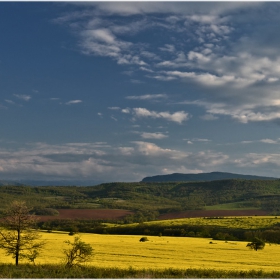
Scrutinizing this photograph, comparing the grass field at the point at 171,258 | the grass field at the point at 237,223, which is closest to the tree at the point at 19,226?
the grass field at the point at 171,258

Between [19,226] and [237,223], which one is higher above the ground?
[19,226]

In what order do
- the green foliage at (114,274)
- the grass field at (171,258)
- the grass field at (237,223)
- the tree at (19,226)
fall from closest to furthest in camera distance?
the green foliage at (114,274)
the tree at (19,226)
the grass field at (171,258)
the grass field at (237,223)

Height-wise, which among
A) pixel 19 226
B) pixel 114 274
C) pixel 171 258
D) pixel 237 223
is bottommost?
pixel 237 223

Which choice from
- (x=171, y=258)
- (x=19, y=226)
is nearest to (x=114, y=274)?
(x=19, y=226)

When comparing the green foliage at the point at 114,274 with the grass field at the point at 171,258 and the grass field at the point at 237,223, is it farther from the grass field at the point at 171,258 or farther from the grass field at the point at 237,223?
the grass field at the point at 237,223

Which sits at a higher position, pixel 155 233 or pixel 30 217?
pixel 30 217

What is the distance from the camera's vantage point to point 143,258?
5809 centimetres

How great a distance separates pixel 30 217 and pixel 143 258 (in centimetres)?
2116

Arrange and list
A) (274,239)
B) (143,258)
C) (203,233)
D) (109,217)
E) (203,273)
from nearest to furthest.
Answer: (203,273) < (143,258) < (274,239) < (203,233) < (109,217)

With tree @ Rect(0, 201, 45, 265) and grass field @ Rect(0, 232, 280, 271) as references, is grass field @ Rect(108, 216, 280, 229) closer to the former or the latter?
grass field @ Rect(0, 232, 280, 271)

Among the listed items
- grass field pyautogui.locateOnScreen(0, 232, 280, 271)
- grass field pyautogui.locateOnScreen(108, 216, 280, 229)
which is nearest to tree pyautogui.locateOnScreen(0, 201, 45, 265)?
grass field pyautogui.locateOnScreen(0, 232, 280, 271)

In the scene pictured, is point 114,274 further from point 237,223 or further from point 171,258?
point 237,223

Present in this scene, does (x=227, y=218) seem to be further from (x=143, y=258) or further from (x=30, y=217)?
(x=30, y=217)

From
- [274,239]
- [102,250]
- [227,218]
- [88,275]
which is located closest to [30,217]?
[88,275]
